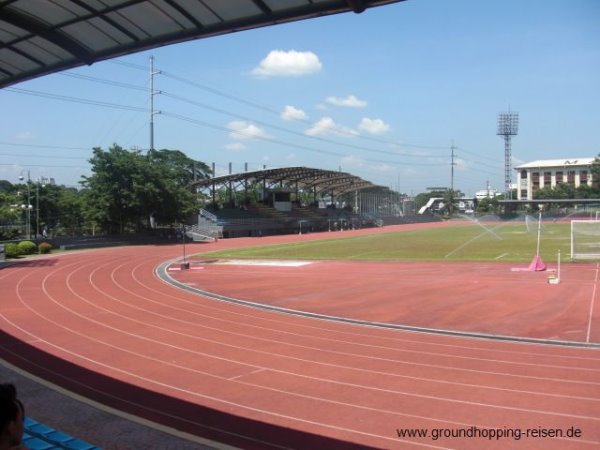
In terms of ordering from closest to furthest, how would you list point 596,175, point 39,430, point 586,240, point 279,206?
point 39,430 < point 586,240 < point 279,206 < point 596,175

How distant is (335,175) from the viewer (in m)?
85.7

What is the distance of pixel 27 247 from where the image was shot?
4234 centimetres

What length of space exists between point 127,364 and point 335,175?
7560 centimetres

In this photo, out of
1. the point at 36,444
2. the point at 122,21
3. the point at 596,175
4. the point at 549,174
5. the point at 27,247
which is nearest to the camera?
the point at 36,444

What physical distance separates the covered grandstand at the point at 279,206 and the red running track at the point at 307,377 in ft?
162

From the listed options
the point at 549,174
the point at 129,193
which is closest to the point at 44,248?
the point at 129,193

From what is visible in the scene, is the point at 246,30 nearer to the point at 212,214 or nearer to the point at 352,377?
the point at 352,377

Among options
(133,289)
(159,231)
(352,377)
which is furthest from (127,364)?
(159,231)

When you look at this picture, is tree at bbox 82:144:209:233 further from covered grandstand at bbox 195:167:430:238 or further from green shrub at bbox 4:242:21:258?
green shrub at bbox 4:242:21:258

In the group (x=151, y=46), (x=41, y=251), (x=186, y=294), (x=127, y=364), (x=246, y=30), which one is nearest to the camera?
(x=246, y=30)

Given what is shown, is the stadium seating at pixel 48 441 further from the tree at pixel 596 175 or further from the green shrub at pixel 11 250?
the tree at pixel 596 175

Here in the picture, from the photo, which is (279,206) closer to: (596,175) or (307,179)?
(307,179)

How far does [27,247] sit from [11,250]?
86.4 inches

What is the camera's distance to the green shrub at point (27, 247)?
41.8 meters
